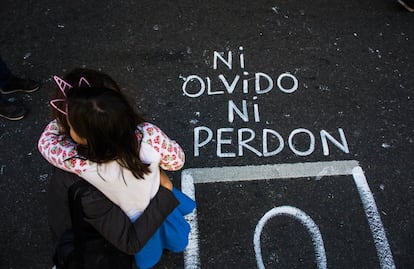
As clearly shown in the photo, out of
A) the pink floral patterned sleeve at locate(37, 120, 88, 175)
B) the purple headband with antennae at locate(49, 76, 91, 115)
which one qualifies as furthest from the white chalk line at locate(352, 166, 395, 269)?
the purple headband with antennae at locate(49, 76, 91, 115)

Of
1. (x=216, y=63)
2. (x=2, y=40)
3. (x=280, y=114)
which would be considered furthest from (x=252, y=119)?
(x=2, y=40)

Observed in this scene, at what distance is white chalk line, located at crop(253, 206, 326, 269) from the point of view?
2.44 m

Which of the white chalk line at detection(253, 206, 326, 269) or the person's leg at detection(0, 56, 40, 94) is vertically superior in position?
the white chalk line at detection(253, 206, 326, 269)

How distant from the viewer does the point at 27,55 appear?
3740mm

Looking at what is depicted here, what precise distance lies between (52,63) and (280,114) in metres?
2.01

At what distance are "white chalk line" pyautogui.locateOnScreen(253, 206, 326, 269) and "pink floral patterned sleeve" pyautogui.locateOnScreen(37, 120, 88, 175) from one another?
1.25m

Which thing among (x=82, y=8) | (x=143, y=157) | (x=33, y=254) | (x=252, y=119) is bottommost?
(x=33, y=254)

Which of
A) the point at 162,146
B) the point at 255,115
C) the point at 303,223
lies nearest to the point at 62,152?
the point at 162,146

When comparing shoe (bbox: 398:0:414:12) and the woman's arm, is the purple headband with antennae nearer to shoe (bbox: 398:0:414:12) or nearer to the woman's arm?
the woman's arm

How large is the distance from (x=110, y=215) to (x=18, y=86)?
201 cm

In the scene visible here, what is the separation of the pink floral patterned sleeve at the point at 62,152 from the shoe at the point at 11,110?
61.5 inches

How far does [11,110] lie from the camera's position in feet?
10.5

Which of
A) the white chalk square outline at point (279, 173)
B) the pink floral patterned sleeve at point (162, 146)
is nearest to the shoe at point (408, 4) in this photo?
the white chalk square outline at point (279, 173)

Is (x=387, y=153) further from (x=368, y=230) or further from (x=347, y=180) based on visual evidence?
(x=368, y=230)
